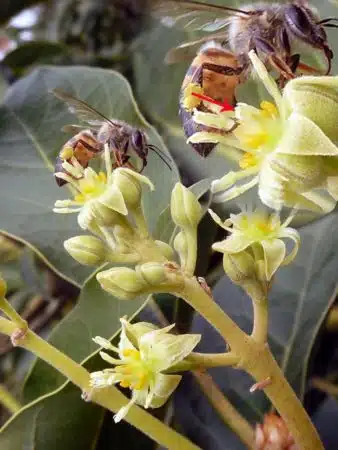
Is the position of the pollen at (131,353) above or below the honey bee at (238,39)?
below

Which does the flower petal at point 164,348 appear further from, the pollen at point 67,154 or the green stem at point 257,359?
the pollen at point 67,154

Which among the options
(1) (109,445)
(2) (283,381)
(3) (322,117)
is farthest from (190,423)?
(3) (322,117)

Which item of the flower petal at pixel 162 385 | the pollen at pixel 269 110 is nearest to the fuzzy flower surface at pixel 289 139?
the pollen at pixel 269 110

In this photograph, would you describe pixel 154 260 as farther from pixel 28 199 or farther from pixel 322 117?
pixel 28 199

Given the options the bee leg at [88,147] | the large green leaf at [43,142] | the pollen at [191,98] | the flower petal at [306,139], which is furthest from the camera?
the large green leaf at [43,142]

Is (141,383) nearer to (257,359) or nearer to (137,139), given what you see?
(257,359)

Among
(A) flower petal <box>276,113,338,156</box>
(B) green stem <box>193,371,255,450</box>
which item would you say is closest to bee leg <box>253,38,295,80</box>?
(A) flower petal <box>276,113,338,156</box>

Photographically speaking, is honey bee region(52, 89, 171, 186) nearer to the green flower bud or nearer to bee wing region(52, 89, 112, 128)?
bee wing region(52, 89, 112, 128)
